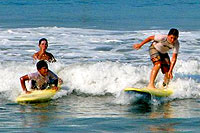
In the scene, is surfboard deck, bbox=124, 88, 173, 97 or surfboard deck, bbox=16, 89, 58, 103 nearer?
surfboard deck, bbox=124, 88, 173, 97

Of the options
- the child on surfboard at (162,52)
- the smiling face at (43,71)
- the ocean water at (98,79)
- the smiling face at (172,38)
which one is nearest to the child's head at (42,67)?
the smiling face at (43,71)

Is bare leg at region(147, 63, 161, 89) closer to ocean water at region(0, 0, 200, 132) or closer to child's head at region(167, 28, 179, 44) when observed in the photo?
ocean water at region(0, 0, 200, 132)

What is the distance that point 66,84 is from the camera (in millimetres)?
14383

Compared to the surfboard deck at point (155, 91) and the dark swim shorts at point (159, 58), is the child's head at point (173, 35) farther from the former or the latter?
the surfboard deck at point (155, 91)

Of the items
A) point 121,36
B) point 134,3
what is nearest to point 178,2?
point 134,3

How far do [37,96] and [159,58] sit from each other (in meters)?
2.54

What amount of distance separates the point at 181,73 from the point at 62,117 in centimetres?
540

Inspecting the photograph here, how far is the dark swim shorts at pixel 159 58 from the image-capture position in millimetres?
12656

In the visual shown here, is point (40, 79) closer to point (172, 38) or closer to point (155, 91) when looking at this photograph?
point (155, 91)

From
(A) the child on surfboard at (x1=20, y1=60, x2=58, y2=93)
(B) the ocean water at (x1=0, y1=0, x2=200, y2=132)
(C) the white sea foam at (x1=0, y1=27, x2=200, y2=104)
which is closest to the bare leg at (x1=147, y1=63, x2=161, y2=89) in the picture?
(B) the ocean water at (x1=0, y1=0, x2=200, y2=132)

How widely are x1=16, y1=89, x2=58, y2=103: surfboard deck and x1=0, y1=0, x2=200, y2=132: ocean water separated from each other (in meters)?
0.16

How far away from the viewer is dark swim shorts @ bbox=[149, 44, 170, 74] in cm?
1266

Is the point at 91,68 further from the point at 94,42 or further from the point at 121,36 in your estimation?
the point at 121,36

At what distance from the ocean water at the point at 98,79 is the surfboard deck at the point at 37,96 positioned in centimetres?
16
